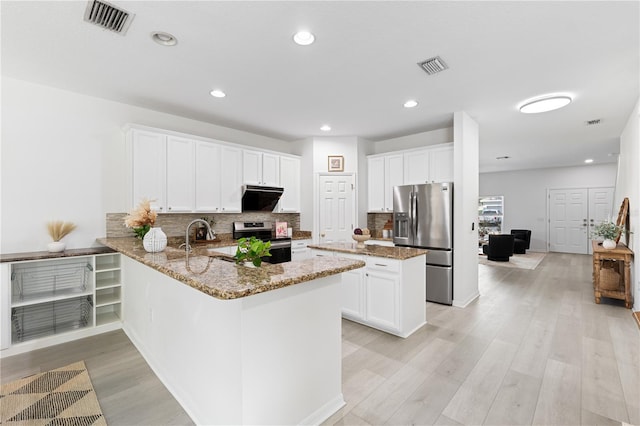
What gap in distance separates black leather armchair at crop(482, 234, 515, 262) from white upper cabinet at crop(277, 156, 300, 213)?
5.44 metres

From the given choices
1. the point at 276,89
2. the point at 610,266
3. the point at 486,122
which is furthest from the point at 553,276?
the point at 276,89

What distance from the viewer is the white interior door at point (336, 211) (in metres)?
5.22

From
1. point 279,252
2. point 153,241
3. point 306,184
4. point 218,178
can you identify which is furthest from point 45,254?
point 306,184

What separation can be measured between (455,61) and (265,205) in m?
3.43

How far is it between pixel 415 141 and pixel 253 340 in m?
4.68

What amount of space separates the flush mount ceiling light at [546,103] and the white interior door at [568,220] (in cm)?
715

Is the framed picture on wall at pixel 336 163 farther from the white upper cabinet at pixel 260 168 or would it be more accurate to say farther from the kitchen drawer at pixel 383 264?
the kitchen drawer at pixel 383 264

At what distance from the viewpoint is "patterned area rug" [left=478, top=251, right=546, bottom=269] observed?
695 centimetres

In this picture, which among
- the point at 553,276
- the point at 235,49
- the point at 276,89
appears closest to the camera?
the point at 235,49

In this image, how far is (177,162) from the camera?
3.86m

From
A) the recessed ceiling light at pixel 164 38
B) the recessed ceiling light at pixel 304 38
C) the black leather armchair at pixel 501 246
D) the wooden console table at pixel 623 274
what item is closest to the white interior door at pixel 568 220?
the black leather armchair at pixel 501 246

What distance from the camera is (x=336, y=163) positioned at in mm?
5281

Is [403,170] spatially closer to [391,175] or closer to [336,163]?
[391,175]

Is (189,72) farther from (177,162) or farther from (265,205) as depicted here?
(265,205)
